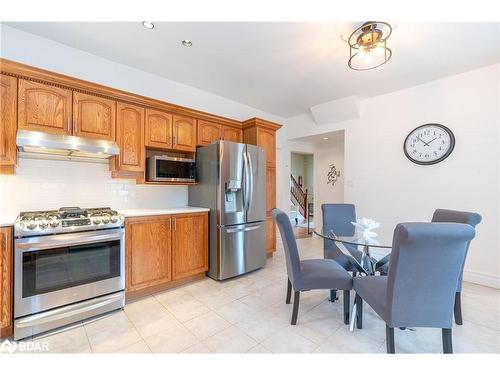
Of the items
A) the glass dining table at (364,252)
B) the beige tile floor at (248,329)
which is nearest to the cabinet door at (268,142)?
the glass dining table at (364,252)

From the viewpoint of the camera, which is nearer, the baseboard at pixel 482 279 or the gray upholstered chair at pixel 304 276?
the gray upholstered chair at pixel 304 276

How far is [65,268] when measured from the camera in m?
1.89

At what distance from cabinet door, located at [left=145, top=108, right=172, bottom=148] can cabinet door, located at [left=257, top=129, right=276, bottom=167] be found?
4.56 feet

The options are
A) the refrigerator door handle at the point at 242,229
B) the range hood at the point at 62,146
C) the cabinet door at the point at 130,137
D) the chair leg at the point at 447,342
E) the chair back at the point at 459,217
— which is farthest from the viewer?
the refrigerator door handle at the point at 242,229

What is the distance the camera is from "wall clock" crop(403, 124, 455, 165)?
2979 millimetres

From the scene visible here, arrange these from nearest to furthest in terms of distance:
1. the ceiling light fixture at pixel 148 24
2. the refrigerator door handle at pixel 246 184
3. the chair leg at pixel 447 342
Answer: the chair leg at pixel 447 342, the ceiling light fixture at pixel 148 24, the refrigerator door handle at pixel 246 184

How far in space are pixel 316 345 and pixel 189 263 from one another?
5.31 feet

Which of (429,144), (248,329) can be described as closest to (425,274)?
(248,329)

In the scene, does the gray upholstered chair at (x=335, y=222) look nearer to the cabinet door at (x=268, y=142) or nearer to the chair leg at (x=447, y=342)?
the chair leg at (x=447, y=342)

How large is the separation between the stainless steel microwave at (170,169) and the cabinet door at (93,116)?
494 millimetres

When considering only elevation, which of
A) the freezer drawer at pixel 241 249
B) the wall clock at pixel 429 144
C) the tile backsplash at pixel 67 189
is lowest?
the freezer drawer at pixel 241 249

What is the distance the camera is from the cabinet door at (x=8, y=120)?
6.05 feet

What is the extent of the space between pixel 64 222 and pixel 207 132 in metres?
1.96

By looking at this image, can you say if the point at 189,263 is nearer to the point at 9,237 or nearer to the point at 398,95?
the point at 9,237
